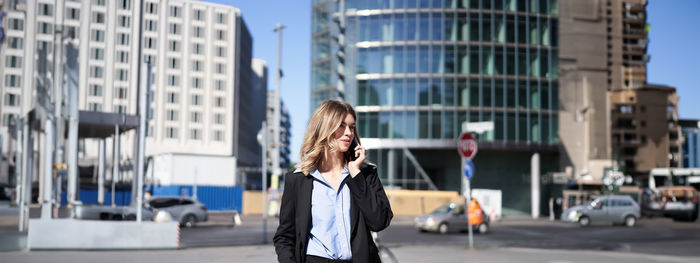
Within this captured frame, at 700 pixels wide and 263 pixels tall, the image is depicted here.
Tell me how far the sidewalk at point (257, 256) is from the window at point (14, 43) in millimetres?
4173

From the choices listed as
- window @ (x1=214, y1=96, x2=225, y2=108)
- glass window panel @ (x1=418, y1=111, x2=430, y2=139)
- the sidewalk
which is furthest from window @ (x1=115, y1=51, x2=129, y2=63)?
window @ (x1=214, y1=96, x2=225, y2=108)

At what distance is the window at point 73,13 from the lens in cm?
1611

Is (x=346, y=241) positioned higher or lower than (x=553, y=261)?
higher

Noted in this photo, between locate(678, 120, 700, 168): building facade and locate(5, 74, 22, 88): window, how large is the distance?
5743 inches

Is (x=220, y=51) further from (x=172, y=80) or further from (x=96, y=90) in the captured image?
(x=96, y=90)

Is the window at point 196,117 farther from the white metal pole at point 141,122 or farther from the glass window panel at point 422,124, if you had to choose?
the white metal pole at point 141,122

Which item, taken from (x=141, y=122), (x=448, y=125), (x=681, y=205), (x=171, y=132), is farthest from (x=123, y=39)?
(x=171, y=132)

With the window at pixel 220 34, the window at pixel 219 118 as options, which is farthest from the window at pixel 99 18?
the window at pixel 219 118

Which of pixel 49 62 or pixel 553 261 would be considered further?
pixel 49 62

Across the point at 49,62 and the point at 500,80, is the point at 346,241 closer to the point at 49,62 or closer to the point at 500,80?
the point at 49,62

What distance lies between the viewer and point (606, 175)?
62219 millimetres

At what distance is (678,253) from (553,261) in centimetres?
553

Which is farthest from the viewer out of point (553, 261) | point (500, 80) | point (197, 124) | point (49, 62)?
point (197, 124)

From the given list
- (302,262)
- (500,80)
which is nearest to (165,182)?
(500,80)
